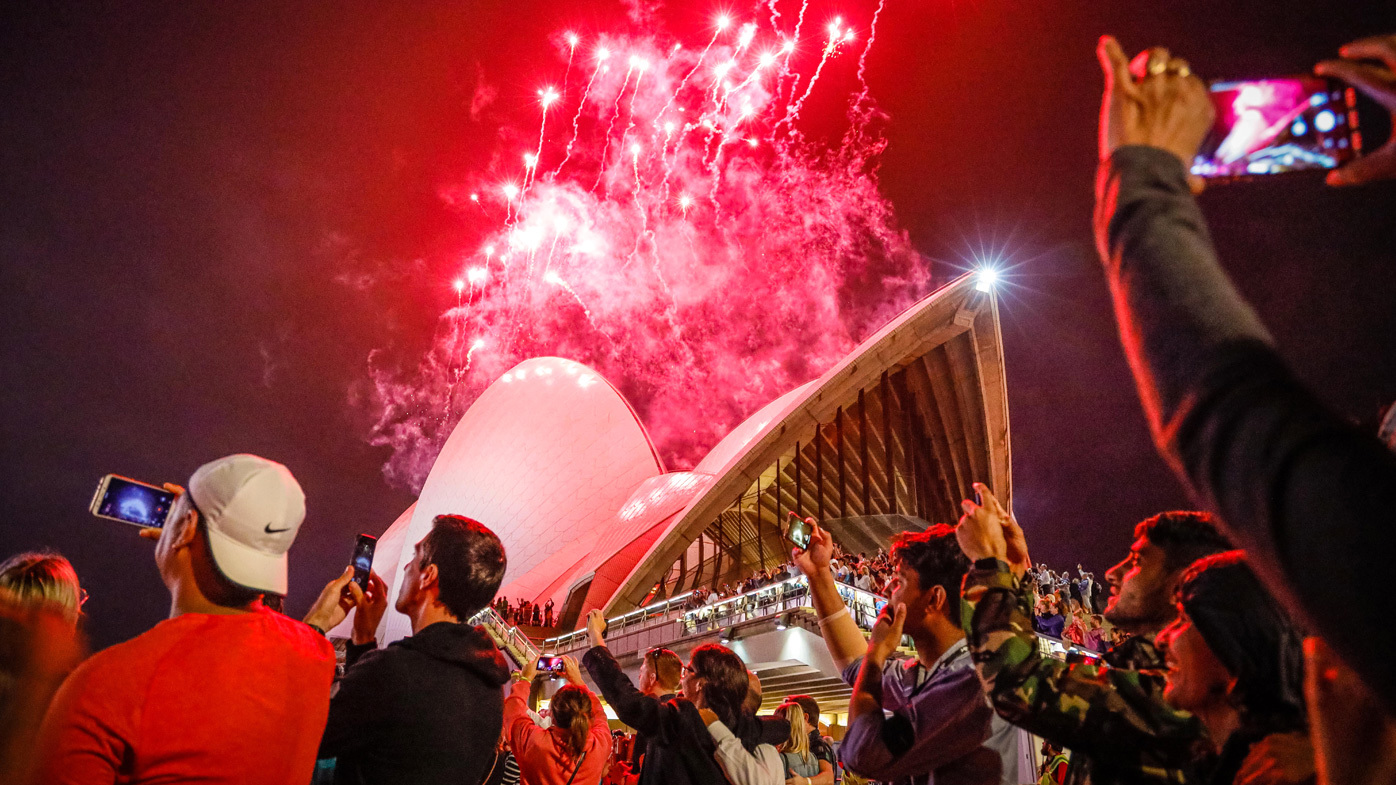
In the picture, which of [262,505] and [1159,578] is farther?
[1159,578]

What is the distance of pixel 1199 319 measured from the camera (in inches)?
23.8

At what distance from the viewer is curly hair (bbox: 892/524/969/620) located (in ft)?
7.03

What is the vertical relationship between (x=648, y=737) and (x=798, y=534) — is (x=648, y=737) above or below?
below

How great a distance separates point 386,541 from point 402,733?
4735 cm

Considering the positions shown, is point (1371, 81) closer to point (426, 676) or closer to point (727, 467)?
point (426, 676)

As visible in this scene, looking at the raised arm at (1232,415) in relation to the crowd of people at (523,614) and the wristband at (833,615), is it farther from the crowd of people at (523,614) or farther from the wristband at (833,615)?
the crowd of people at (523,614)

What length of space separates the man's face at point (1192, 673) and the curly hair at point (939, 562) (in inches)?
32.8

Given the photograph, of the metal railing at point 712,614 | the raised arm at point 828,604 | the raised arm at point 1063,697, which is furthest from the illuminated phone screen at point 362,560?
the metal railing at point 712,614

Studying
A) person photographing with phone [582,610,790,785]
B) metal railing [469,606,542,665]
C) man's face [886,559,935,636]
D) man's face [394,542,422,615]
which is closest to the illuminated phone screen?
man's face [394,542,422,615]

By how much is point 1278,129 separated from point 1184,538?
3.82 feet

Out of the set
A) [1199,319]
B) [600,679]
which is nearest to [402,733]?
[600,679]

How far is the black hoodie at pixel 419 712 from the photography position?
1.70m

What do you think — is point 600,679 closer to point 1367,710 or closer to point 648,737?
point 648,737

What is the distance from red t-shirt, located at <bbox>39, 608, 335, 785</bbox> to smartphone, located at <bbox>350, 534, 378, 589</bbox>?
85 cm
